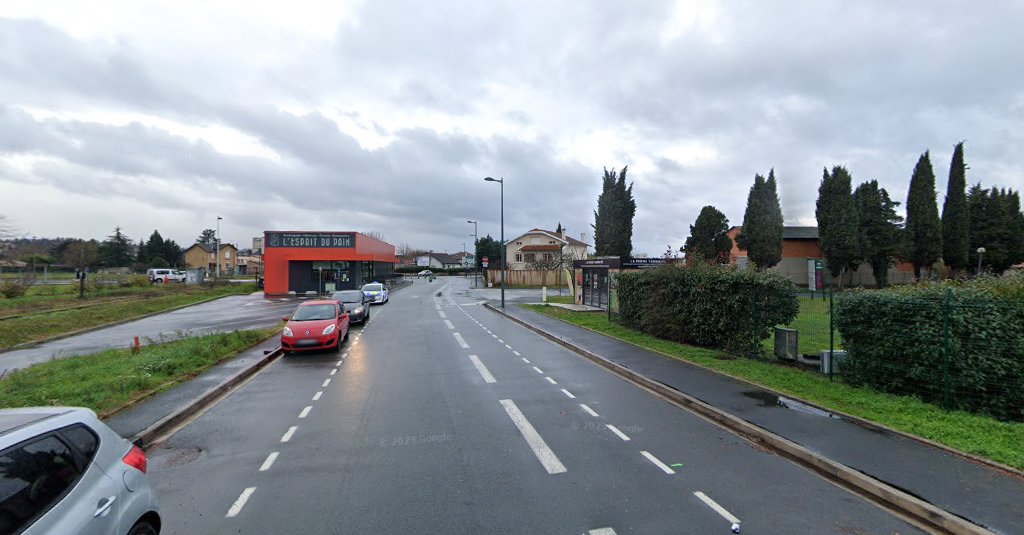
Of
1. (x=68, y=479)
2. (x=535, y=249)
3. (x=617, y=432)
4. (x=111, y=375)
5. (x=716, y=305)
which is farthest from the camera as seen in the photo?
(x=535, y=249)

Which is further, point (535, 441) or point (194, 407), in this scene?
point (194, 407)

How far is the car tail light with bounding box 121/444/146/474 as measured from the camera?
342cm

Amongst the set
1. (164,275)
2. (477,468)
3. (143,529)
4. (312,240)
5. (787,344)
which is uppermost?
(312,240)

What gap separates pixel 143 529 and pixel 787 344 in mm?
11818

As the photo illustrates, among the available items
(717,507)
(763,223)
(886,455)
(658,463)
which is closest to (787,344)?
(886,455)

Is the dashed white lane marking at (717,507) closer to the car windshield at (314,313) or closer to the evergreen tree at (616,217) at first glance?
the car windshield at (314,313)

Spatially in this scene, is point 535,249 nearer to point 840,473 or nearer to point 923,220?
point 923,220

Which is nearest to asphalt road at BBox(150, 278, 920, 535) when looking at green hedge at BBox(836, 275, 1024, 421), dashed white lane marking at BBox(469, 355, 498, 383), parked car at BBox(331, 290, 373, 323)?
dashed white lane marking at BBox(469, 355, 498, 383)

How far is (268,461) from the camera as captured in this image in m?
5.77

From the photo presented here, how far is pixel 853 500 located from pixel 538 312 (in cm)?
2090

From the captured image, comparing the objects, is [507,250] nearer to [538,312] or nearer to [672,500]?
[538,312]

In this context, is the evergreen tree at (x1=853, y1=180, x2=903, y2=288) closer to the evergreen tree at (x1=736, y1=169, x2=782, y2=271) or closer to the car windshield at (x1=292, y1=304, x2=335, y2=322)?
the evergreen tree at (x1=736, y1=169, x2=782, y2=271)

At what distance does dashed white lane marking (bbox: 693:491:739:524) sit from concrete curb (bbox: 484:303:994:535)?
5.38 feet

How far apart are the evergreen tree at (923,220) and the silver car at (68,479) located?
5233 centimetres
